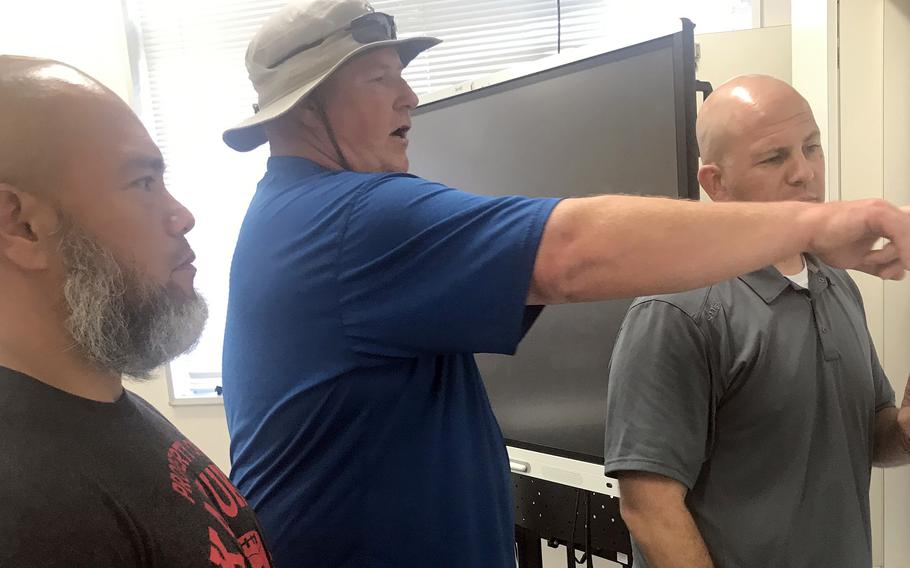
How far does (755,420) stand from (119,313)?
0.91m

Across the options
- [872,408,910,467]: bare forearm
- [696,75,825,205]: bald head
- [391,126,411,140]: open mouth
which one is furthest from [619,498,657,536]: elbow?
[391,126,411,140]: open mouth

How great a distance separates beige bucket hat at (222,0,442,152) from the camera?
958mm

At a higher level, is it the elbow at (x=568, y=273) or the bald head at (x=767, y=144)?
the bald head at (x=767, y=144)

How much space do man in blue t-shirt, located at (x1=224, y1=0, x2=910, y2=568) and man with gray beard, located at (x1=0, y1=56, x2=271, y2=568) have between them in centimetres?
18

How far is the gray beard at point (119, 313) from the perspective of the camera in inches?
24.8

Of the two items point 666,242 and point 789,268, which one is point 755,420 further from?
point 666,242

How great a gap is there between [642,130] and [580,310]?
0.44m

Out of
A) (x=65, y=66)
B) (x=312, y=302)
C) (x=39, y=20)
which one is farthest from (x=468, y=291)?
(x=39, y=20)

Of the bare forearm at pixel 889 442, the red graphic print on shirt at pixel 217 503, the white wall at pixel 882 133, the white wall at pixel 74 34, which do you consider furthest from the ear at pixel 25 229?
the white wall at pixel 74 34

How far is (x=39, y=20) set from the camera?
2459mm

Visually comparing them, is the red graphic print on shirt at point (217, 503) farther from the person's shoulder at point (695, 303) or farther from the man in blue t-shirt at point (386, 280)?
the person's shoulder at point (695, 303)

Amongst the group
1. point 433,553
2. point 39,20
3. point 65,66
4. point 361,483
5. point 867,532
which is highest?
point 39,20

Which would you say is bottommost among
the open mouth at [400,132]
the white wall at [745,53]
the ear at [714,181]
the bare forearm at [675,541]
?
the bare forearm at [675,541]

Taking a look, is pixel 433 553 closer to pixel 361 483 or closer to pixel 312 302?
pixel 361 483
